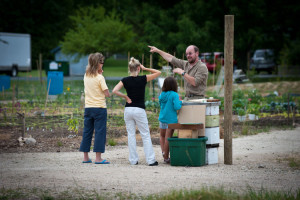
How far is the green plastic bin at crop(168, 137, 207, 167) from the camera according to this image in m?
6.53

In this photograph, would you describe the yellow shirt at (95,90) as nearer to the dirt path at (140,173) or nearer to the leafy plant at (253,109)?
the dirt path at (140,173)

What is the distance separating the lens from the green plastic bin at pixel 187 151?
653 cm

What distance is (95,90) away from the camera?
6645 mm

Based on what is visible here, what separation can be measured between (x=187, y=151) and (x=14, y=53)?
28.5m

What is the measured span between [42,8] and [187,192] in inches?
1858

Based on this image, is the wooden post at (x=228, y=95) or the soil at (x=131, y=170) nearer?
the soil at (x=131, y=170)

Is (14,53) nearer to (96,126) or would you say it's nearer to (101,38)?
(101,38)

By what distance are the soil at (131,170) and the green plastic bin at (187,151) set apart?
0.40 ft

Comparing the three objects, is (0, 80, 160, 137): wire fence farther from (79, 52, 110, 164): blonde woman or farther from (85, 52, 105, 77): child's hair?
(85, 52, 105, 77): child's hair

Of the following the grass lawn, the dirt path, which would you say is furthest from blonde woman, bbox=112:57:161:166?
the grass lawn

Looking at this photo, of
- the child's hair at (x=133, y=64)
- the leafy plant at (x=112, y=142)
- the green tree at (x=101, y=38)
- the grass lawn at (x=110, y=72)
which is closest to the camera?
the child's hair at (x=133, y=64)

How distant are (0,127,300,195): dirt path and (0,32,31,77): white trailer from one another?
25.9m

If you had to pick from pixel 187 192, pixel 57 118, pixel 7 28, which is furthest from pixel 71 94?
pixel 7 28

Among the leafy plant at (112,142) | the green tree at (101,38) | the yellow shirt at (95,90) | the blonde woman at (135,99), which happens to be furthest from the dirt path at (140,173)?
the green tree at (101,38)
